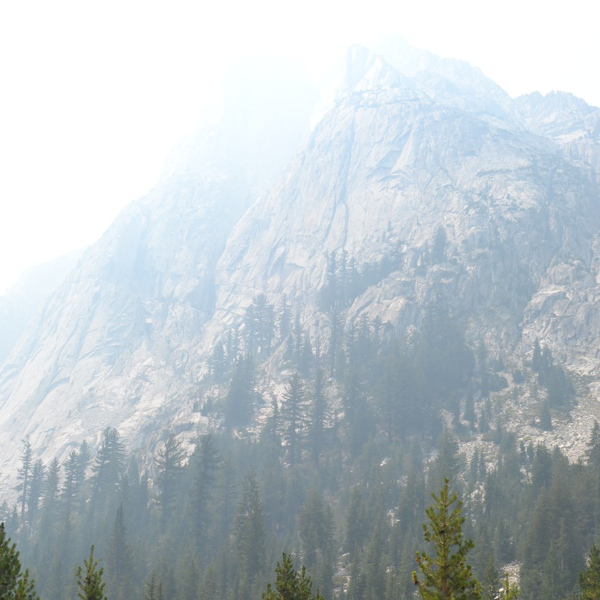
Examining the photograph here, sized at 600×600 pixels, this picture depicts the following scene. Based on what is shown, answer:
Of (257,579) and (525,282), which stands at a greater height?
(525,282)

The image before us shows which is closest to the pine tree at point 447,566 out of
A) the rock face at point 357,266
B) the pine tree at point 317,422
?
the pine tree at point 317,422

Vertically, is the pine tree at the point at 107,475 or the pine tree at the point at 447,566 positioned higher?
the pine tree at the point at 107,475

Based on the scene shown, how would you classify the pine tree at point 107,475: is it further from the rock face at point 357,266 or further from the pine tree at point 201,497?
the pine tree at point 201,497

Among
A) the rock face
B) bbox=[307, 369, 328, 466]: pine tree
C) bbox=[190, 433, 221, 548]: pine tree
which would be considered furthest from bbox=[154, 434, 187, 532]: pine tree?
bbox=[307, 369, 328, 466]: pine tree

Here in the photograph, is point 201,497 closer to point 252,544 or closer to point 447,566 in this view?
point 252,544

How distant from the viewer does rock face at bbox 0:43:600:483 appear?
12175 centimetres

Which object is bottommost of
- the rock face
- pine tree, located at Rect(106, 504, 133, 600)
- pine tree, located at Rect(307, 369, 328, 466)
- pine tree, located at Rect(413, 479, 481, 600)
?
pine tree, located at Rect(106, 504, 133, 600)

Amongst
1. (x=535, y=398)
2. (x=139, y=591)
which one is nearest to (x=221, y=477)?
(x=139, y=591)

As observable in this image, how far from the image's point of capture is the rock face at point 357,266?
121750 mm

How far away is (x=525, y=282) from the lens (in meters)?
Answer: 122

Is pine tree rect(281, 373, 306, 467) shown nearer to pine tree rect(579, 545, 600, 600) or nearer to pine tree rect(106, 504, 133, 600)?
pine tree rect(106, 504, 133, 600)

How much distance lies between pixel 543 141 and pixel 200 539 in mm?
171341

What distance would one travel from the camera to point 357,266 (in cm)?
14725

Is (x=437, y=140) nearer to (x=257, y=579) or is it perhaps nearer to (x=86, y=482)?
(x=86, y=482)
